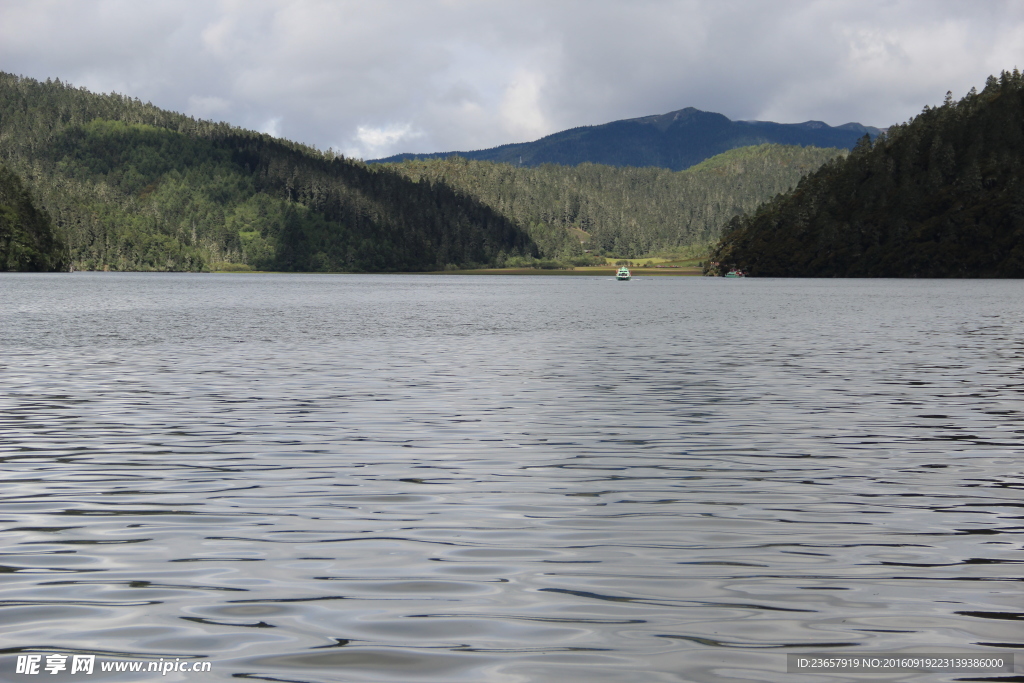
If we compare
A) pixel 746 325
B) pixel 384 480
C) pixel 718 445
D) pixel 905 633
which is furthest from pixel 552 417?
pixel 746 325

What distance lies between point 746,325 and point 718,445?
60900 millimetres

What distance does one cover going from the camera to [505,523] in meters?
16.0

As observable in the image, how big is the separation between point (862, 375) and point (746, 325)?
41258mm

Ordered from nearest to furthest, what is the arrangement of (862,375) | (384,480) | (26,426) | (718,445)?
1. (384,480)
2. (718,445)
3. (26,426)
4. (862,375)

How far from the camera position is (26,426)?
2708cm

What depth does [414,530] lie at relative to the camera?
15.5 meters

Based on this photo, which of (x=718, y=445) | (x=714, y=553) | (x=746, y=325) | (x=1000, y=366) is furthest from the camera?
(x=746, y=325)

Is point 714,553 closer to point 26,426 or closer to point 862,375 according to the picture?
point 26,426

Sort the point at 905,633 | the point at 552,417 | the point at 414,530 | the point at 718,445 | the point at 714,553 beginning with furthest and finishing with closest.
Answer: the point at 552,417
the point at 718,445
the point at 414,530
the point at 714,553
the point at 905,633

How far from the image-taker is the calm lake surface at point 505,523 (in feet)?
34.4

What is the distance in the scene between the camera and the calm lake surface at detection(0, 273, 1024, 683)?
10477 mm

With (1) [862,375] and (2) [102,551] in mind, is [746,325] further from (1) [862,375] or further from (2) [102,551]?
(2) [102,551]

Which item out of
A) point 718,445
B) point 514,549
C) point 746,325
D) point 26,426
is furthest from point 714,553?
point 746,325

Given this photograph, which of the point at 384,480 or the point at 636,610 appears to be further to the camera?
the point at 384,480
